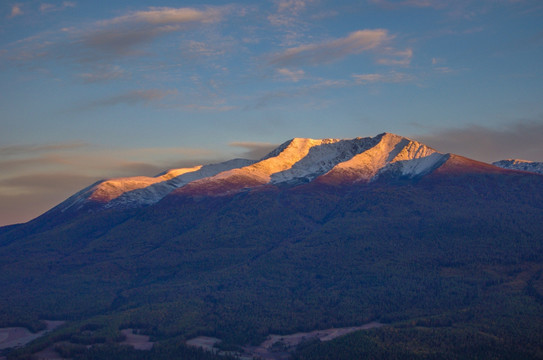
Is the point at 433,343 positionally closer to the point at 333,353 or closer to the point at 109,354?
the point at 333,353

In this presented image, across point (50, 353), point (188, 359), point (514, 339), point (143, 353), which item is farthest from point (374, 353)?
point (50, 353)

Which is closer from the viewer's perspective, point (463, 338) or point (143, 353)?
point (463, 338)

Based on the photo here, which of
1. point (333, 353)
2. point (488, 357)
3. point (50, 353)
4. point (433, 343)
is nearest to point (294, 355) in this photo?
point (333, 353)

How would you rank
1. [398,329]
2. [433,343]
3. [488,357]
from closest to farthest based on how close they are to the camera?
[488,357] → [433,343] → [398,329]

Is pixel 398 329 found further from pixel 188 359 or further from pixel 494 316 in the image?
pixel 188 359

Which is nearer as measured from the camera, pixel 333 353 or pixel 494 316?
pixel 333 353

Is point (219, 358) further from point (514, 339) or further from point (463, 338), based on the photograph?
point (514, 339)

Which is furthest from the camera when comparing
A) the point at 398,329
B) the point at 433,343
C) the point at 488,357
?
the point at 398,329

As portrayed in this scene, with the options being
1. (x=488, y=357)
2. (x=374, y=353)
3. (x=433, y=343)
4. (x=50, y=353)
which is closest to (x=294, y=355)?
(x=374, y=353)
